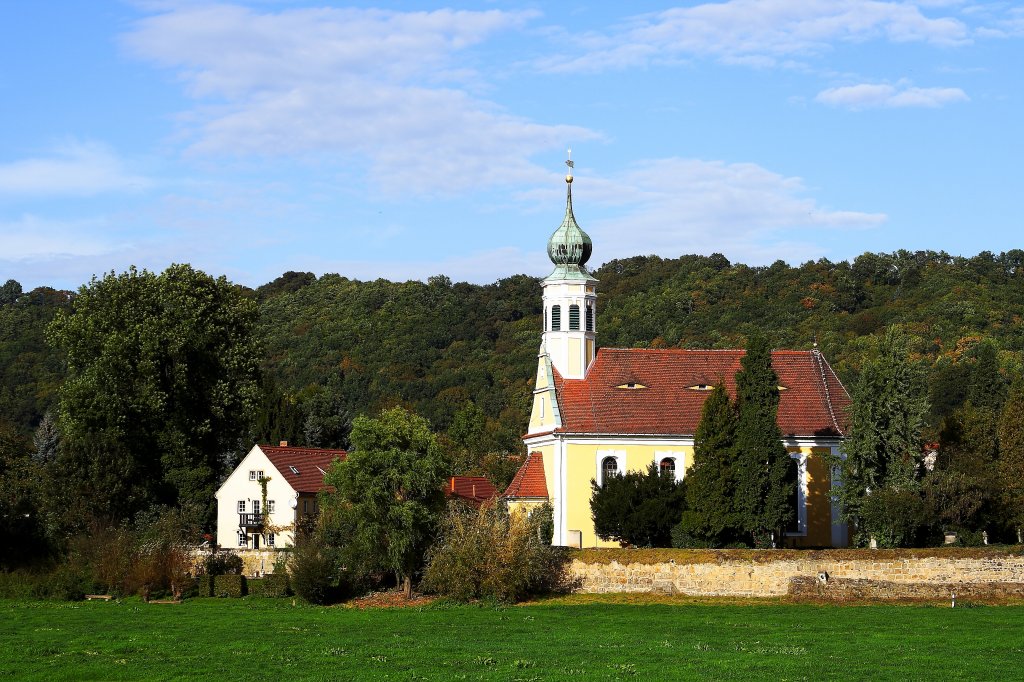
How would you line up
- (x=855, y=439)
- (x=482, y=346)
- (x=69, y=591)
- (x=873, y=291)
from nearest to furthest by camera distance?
1. (x=855, y=439)
2. (x=69, y=591)
3. (x=873, y=291)
4. (x=482, y=346)

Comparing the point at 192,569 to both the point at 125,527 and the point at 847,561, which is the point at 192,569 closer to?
the point at 125,527

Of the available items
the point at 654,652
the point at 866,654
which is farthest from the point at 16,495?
the point at 866,654

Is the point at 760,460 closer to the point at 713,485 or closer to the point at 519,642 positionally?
the point at 713,485

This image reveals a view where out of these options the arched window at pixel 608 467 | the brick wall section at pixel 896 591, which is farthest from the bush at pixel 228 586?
the brick wall section at pixel 896 591

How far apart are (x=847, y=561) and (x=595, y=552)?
339 inches

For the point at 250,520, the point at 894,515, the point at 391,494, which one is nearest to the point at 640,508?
the point at 894,515

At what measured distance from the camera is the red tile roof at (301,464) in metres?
62.3

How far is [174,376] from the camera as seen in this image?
61969 mm

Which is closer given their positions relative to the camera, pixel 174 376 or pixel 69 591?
pixel 69 591

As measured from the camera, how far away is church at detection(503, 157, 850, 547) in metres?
53.3

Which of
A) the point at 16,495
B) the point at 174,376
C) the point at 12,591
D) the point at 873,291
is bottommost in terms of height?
the point at 12,591

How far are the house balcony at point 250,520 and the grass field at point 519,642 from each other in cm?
1495

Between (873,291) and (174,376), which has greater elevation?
(873,291)

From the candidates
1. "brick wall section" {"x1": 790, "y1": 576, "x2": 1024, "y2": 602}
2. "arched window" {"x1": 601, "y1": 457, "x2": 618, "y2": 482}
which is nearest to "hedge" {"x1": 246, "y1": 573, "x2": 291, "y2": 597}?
"arched window" {"x1": 601, "y1": 457, "x2": 618, "y2": 482}
